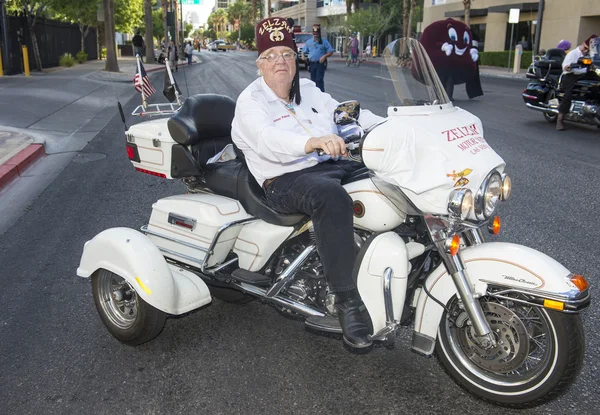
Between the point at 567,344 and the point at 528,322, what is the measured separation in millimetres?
214

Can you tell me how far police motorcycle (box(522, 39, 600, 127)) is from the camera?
11.7 m

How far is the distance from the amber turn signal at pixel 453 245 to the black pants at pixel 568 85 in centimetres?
1042

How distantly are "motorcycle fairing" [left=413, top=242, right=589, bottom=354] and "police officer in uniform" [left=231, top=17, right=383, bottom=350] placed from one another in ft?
1.04

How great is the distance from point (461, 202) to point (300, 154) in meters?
0.85

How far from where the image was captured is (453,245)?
2793 mm

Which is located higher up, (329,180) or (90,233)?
(329,180)

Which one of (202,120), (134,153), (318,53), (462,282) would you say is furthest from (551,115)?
(462,282)

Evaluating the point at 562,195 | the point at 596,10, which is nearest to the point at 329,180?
the point at 562,195

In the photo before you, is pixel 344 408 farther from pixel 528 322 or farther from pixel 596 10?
pixel 596 10

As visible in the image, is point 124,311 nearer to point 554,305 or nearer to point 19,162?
point 554,305

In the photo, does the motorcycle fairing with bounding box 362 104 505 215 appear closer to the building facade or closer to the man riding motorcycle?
the man riding motorcycle

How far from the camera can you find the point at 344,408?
307 cm

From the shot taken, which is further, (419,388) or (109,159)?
(109,159)

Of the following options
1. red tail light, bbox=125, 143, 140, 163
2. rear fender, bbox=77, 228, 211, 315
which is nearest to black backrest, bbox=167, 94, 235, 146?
red tail light, bbox=125, 143, 140, 163
